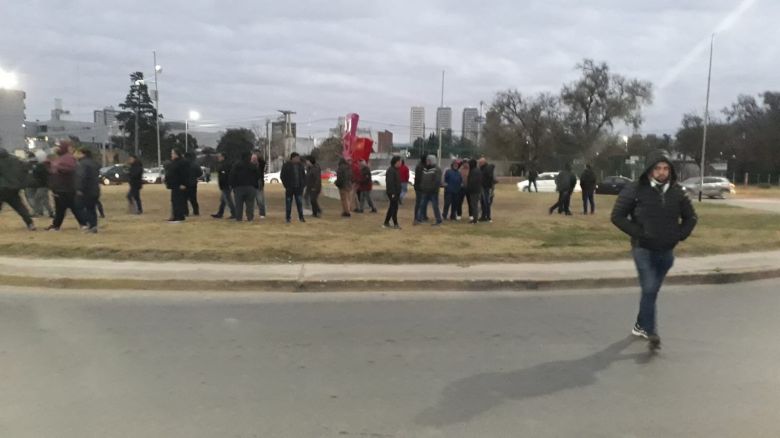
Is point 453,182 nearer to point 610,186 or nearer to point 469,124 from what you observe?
point 610,186

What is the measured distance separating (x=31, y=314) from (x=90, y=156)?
581 centimetres

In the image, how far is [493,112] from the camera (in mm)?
75438

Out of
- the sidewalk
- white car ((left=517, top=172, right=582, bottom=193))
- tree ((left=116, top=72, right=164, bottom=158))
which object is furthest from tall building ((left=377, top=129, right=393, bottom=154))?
the sidewalk

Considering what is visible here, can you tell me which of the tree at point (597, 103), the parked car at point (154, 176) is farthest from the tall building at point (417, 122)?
the parked car at point (154, 176)

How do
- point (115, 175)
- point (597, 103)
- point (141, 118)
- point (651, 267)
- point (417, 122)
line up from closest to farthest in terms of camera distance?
point (651, 267) < point (115, 175) < point (597, 103) < point (141, 118) < point (417, 122)

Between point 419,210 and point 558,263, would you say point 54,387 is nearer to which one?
point 558,263

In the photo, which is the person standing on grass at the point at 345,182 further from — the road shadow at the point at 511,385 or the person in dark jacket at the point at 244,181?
the road shadow at the point at 511,385

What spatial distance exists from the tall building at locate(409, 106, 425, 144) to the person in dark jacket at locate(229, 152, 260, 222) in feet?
287

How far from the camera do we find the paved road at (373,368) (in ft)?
13.7

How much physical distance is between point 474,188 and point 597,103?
63.6 metres

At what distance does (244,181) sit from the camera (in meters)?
13.6

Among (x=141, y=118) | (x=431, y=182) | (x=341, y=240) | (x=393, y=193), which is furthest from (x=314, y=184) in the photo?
(x=141, y=118)

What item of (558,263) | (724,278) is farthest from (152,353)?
(724,278)

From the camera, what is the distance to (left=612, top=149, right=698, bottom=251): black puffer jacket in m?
5.69
